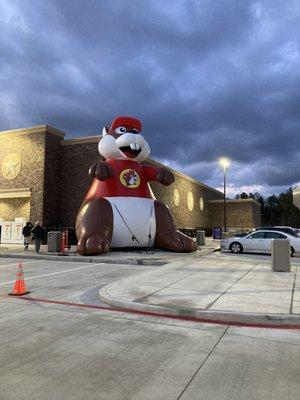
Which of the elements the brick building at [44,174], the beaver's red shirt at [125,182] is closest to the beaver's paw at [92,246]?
the beaver's red shirt at [125,182]

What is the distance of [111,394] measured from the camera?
3.69 metres

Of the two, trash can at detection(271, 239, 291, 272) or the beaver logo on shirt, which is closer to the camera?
trash can at detection(271, 239, 291, 272)

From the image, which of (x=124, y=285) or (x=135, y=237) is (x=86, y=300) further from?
(x=135, y=237)

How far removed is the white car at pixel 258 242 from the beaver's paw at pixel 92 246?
27.7 feet

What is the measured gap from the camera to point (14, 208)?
27.2 metres

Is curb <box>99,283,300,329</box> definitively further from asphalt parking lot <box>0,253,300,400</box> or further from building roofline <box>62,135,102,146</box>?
building roofline <box>62,135,102,146</box>

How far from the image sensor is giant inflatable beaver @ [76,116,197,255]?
675 inches

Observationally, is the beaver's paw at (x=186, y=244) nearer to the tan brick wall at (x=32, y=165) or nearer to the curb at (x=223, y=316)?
the tan brick wall at (x=32, y=165)

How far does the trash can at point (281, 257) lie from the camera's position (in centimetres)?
1190

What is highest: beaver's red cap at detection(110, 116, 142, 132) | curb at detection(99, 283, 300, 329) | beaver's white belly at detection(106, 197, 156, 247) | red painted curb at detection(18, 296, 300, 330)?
beaver's red cap at detection(110, 116, 142, 132)

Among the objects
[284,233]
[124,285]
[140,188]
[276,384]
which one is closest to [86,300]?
[124,285]

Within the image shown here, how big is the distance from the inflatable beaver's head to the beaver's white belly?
2289mm

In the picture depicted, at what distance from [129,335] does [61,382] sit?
5.65ft

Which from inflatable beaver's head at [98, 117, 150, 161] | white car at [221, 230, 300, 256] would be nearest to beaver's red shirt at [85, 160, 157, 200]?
inflatable beaver's head at [98, 117, 150, 161]
